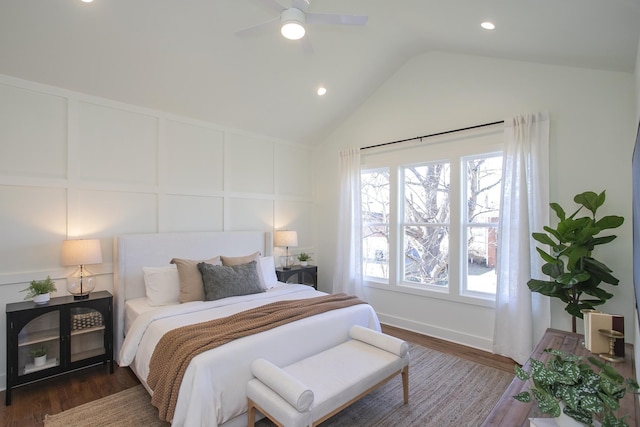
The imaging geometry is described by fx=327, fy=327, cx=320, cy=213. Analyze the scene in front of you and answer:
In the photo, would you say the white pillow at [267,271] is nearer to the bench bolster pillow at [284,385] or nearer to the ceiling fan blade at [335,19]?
the bench bolster pillow at [284,385]

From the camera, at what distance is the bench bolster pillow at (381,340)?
2.64m

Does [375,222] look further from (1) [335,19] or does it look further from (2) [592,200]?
(1) [335,19]

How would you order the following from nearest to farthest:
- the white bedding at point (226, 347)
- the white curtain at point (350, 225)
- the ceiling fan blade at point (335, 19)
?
the white bedding at point (226, 347)
the ceiling fan blade at point (335, 19)
the white curtain at point (350, 225)

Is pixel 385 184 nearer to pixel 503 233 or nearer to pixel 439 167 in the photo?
pixel 439 167

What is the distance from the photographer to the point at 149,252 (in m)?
3.64

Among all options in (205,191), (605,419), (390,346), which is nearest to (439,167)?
(390,346)

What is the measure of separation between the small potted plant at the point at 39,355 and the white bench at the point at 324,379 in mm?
2087

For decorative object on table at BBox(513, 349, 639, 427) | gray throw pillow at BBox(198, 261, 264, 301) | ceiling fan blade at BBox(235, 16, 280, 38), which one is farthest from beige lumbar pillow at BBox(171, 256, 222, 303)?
decorative object on table at BBox(513, 349, 639, 427)

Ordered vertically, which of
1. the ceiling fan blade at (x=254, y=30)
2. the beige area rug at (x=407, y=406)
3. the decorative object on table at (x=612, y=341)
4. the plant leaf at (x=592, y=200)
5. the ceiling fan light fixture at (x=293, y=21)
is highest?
the ceiling fan blade at (x=254, y=30)

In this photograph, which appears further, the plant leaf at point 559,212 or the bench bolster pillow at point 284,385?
the plant leaf at point 559,212

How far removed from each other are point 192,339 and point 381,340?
151 cm

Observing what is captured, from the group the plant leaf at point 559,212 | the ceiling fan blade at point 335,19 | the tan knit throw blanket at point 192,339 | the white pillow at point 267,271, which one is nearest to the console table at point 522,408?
the plant leaf at point 559,212

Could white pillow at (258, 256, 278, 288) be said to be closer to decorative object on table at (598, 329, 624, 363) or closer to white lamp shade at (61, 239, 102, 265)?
white lamp shade at (61, 239, 102, 265)

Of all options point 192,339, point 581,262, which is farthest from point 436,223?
point 192,339
